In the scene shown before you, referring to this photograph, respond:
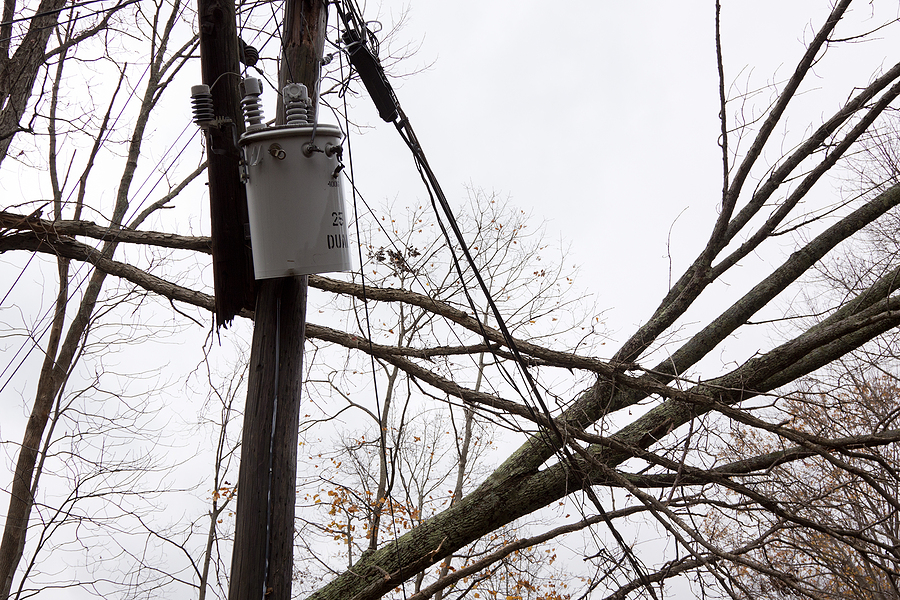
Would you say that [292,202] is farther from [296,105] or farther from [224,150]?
[224,150]

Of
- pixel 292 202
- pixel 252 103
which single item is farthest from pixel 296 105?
pixel 292 202

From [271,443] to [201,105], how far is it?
137 centimetres

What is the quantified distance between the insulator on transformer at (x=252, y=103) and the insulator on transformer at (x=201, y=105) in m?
0.22

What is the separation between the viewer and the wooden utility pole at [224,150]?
2604mm

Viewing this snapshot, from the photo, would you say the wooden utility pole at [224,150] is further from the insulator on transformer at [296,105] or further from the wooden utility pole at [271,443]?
the insulator on transformer at [296,105]

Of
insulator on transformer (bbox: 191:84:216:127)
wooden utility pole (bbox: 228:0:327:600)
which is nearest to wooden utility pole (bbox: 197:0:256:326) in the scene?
insulator on transformer (bbox: 191:84:216:127)

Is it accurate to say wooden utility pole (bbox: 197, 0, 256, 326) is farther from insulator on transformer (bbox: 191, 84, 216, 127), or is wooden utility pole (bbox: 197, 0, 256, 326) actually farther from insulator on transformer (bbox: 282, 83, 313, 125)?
insulator on transformer (bbox: 282, 83, 313, 125)

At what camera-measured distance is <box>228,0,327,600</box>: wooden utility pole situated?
2262 millimetres

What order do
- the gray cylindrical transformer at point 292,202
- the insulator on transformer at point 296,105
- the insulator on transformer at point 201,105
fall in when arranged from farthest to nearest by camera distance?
the insulator on transformer at point 201,105 → the insulator on transformer at point 296,105 → the gray cylindrical transformer at point 292,202

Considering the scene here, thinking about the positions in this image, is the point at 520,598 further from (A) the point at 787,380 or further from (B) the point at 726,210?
(B) the point at 726,210

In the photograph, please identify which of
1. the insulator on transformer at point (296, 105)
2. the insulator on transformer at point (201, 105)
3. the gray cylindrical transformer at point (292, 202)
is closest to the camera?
the gray cylindrical transformer at point (292, 202)

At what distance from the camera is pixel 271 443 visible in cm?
239

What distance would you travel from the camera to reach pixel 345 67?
312 cm

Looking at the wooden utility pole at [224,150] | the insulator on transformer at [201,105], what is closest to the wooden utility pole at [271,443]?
the wooden utility pole at [224,150]
